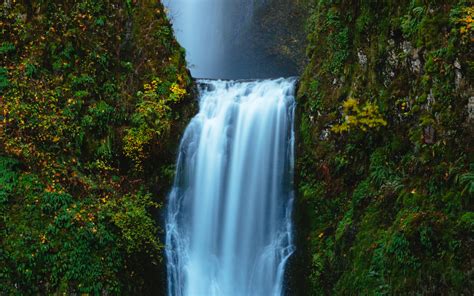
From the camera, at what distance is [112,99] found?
43.0ft

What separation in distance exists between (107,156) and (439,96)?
7.97m

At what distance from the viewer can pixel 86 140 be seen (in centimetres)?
1265

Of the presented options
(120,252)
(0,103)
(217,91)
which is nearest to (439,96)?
(217,91)

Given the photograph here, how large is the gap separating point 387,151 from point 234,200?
3.87 metres

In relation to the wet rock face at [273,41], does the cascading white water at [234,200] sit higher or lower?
lower

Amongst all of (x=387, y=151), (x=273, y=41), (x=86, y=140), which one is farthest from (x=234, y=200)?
(x=273, y=41)

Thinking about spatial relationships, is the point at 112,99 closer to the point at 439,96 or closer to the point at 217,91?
the point at 217,91

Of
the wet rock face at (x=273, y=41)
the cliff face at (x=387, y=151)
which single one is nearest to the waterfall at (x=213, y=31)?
the wet rock face at (x=273, y=41)

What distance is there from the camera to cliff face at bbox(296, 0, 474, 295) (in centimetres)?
818

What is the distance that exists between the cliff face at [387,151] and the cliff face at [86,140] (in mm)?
3694

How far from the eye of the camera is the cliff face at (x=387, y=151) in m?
8.18

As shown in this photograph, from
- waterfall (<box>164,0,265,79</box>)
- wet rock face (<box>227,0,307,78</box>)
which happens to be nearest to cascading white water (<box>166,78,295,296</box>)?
wet rock face (<box>227,0,307,78</box>)

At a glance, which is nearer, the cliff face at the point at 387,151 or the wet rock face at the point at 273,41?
the cliff face at the point at 387,151

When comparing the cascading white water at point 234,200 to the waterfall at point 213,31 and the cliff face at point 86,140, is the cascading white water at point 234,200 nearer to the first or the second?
the cliff face at point 86,140
